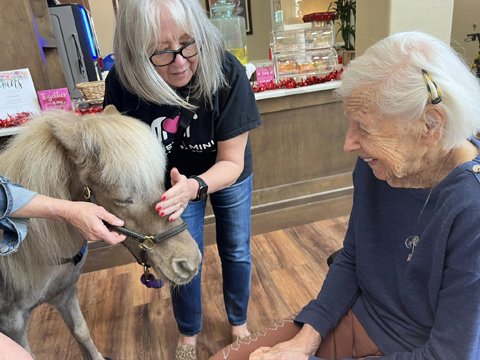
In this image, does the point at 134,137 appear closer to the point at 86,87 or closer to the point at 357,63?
the point at 357,63

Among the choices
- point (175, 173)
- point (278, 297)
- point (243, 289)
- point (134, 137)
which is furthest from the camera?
point (278, 297)

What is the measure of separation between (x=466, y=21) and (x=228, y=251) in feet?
11.5

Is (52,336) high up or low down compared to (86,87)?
down

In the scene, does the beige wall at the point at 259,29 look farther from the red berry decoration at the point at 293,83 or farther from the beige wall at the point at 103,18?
the red berry decoration at the point at 293,83

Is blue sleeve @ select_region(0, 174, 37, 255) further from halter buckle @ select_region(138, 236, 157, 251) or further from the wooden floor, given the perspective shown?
the wooden floor

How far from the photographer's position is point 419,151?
27.8 inches

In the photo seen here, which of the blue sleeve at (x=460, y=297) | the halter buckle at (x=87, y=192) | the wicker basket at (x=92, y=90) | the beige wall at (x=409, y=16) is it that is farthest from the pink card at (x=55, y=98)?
the blue sleeve at (x=460, y=297)

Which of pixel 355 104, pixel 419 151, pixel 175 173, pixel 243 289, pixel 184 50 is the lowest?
pixel 243 289

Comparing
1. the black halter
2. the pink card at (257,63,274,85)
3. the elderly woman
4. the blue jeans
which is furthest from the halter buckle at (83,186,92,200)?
the pink card at (257,63,274,85)

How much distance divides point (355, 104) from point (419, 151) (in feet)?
0.56

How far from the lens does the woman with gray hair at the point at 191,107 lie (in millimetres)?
966

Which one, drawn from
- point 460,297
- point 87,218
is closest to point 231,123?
point 87,218

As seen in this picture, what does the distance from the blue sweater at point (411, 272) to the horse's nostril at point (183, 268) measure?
13.5 inches

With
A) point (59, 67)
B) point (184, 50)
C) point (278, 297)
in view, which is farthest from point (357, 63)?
point (59, 67)
